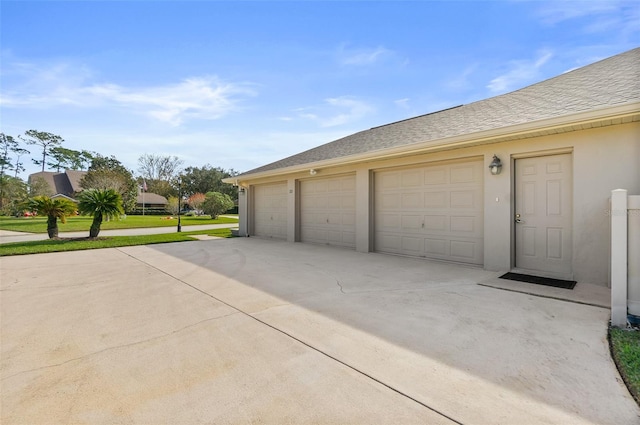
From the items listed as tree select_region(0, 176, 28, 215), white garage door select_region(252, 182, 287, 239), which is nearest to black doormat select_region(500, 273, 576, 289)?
white garage door select_region(252, 182, 287, 239)

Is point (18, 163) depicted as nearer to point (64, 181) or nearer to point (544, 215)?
point (64, 181)

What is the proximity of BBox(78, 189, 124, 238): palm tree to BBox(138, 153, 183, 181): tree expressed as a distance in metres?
43.6

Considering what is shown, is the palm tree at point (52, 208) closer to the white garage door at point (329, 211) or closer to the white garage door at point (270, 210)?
the white garage door at point (270, 210)

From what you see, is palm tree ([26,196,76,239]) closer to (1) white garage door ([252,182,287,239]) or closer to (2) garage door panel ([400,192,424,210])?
(1) white garage door ([252,182,287,239])

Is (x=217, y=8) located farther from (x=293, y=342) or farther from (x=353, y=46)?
(x=293, y=342)

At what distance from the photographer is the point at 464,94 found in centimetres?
1114

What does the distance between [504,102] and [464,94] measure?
418cm

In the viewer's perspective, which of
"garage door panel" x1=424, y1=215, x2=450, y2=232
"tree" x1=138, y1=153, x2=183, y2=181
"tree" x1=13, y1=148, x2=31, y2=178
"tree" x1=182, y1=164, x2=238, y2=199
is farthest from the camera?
"tree" x1=138, y1=153, x2=183, y2=181

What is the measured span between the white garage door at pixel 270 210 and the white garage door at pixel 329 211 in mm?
1147

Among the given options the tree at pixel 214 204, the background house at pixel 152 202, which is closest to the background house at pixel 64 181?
the background house at pixel 152 202

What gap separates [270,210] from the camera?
40.8ft

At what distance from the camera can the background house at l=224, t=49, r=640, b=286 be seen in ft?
15.4

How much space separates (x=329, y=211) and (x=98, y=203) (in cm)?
882

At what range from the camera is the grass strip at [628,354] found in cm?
210
